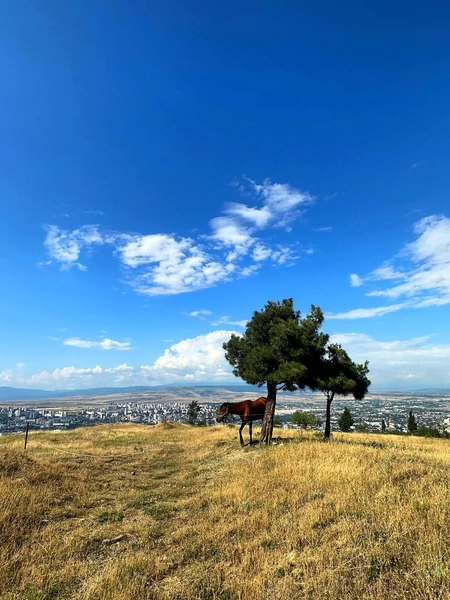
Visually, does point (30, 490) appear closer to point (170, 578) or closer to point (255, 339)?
point (170, 578)

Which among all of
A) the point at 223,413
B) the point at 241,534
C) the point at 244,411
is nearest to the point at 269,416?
the point at 244,411

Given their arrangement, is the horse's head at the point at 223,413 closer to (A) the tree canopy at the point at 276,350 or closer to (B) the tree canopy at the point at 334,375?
(A) the tree canopy at the point at 276,350

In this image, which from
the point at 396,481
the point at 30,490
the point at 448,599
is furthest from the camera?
the point at 30,490

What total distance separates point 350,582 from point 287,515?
12.5 feet

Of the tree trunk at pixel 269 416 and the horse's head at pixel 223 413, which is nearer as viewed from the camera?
the tree trunk at pixel 269 416

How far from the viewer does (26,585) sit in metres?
7.12

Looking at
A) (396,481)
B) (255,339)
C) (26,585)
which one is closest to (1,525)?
(26,585)

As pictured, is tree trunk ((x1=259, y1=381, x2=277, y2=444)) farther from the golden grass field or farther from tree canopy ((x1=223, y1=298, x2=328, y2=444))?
the golden grass field

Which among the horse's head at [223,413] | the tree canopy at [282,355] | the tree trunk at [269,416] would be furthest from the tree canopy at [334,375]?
the horse's head at [223,413]

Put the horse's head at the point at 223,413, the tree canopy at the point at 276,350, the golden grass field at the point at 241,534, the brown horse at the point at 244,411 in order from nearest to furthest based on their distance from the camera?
1. the golden grass field at the point at 241,534
2. the tree canopy at the point at 276,350
3. the horse's head at the point at 223,413
4. the brown horse at the point at 244,411

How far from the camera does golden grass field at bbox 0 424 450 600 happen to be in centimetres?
647

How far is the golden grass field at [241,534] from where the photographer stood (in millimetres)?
6473

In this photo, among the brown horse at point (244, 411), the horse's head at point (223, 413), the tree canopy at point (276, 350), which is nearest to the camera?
the tree canopy at point (276, 350)

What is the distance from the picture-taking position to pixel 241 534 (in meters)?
9.22
